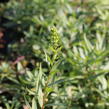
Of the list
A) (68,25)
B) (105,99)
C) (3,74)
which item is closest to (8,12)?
(68,25)

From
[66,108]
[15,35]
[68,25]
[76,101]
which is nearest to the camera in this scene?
[66,108]

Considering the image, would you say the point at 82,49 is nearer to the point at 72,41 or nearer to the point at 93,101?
the point at 72,41

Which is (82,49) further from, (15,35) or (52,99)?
(15,35)

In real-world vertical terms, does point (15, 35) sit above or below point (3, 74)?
above

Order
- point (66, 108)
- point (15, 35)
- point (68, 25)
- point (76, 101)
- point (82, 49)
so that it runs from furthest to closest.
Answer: point (15, 35) < point (68, 25) < point (82, 49) < point (76, 101) < point (66, 108)

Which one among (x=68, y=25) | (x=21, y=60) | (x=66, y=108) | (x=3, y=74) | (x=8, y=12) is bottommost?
(x=66, y=108)

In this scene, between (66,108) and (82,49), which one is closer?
(66,108)

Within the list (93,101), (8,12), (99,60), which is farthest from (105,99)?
(8,12)
